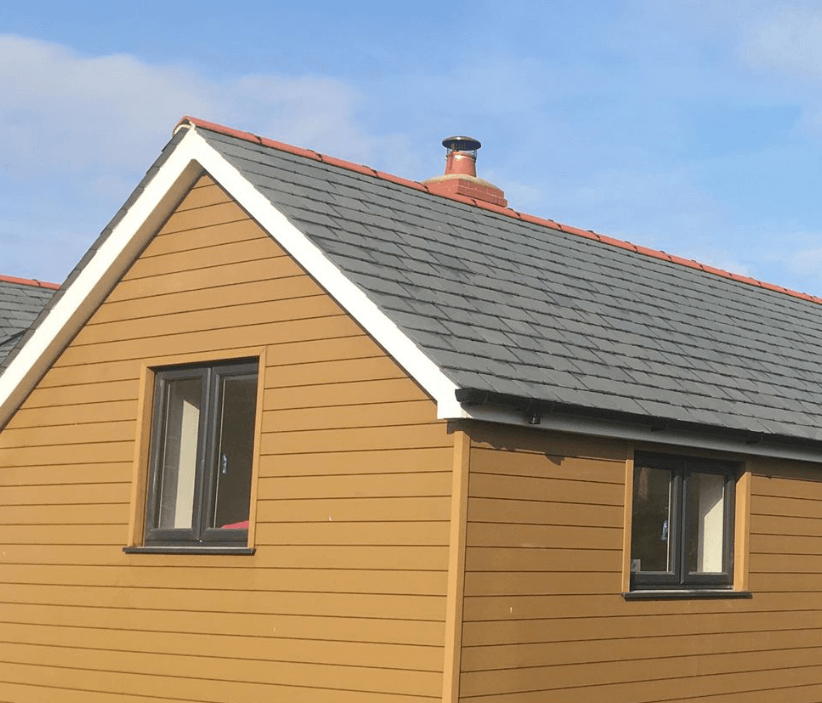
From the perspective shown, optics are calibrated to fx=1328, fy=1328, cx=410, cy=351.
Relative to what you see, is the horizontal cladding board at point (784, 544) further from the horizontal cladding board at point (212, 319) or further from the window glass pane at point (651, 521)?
the horizontal cladding board at point (212, 319)

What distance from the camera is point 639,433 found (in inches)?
417

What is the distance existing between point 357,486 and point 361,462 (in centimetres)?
18

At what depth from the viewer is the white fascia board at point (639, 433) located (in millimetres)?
9430

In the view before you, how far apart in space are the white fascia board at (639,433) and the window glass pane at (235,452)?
8.30 ft

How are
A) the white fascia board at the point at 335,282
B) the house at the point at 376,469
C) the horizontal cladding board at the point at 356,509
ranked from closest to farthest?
the white fascia board at the point at 335,282 < the horizontal cladding board at the point at 356,509 < the house at the point at 376,469

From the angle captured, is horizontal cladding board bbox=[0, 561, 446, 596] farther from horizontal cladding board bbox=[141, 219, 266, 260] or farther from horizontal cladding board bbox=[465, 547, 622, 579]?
horizontal cladding board bbox=[141, 219, 266, 260]

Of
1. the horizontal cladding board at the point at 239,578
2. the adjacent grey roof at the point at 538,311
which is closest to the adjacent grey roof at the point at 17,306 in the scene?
the horizontal cladding board at the point at 239,578

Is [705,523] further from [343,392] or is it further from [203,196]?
[203,196]

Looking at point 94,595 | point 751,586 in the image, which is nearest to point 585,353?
point 751,586

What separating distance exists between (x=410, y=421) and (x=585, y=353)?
2060 millimetres

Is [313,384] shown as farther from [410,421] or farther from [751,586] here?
[751,586]

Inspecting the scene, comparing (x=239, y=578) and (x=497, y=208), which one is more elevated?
(x=497, y=208)

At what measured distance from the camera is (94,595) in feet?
39.1

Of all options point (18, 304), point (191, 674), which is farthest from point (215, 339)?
point (18, 304)
